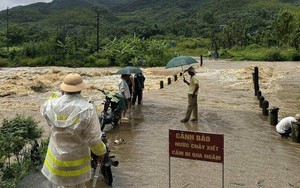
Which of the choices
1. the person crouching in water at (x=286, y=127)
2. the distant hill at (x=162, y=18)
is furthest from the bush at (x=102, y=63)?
the distant hill at (x=162, y=18)

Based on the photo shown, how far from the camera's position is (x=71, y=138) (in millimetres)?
4301

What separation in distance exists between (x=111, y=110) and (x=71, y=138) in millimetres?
6953

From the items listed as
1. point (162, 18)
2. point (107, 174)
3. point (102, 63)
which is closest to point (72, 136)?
point (107, 174)

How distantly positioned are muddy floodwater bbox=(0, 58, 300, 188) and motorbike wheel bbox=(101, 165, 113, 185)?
0.10m

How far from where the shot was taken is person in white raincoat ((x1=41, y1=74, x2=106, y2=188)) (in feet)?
13.8

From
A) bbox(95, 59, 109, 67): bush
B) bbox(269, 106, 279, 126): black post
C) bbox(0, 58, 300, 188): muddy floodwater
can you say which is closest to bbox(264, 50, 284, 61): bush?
bbox(95, 59, 109, 67): bush

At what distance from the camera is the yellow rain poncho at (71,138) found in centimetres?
419

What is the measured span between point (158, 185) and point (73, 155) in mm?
2999

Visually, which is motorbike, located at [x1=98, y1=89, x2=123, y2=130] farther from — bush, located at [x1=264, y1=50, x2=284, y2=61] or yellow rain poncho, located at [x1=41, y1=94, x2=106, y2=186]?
bush, located at [x1=264, y1=50, x2=284, y2=61]

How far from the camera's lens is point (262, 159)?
8.70 meters

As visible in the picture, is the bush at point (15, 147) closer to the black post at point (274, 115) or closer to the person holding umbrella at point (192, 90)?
the person holding umbrella at point (192, 90)

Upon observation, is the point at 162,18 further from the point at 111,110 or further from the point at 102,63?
the point at 111,110

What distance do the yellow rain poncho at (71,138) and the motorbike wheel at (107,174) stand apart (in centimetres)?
231

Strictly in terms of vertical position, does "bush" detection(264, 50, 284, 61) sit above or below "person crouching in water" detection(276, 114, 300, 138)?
above
